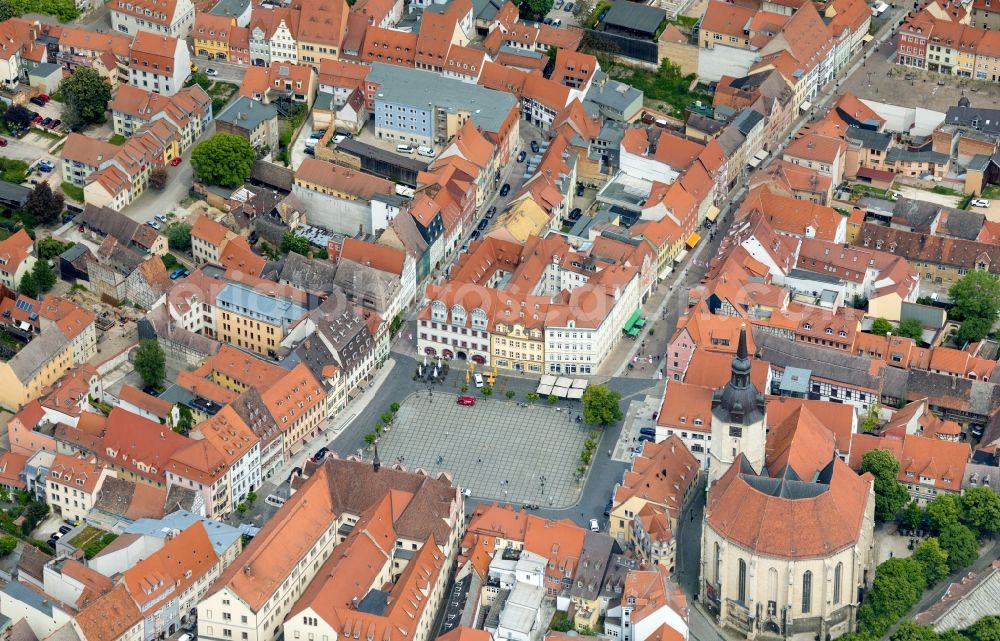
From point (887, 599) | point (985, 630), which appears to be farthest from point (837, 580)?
point (985, 630)

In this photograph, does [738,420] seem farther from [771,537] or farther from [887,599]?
[887,599]

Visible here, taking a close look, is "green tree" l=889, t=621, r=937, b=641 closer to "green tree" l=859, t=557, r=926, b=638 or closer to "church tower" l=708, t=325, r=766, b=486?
"green tree" l=859, t=557, r=926, b=638

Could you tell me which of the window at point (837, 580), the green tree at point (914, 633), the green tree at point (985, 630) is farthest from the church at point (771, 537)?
the green tree at point (985, 630)

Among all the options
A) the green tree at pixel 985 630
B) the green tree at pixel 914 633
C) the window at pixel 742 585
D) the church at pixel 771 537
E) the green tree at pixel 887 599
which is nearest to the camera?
the green tree at pixel 914 633

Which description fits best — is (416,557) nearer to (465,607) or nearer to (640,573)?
(465,607)

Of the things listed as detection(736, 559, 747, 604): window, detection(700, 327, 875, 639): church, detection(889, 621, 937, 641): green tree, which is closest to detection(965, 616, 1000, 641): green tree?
detection(889, 621, 937, 641): green tree

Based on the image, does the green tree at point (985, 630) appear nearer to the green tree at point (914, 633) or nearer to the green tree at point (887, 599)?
the green tree at point (914, 633)

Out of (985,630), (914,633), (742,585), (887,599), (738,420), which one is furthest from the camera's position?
(887,599)
